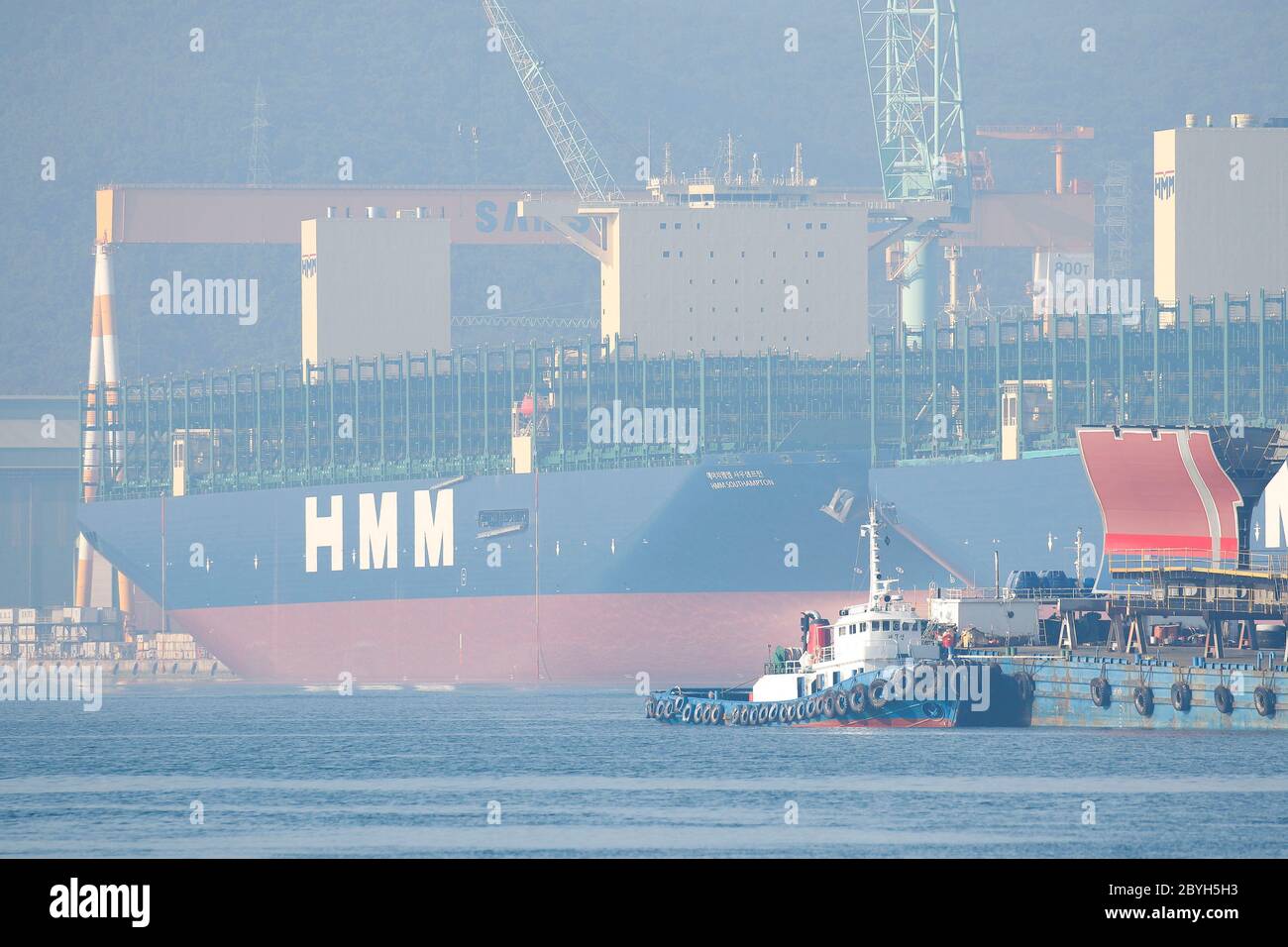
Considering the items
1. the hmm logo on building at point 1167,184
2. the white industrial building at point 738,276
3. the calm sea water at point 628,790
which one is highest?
the hmm logo on building at point 1167,184

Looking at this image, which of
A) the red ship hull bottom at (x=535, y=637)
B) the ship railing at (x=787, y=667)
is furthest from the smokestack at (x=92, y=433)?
the ship railing at (x=787, y=667)

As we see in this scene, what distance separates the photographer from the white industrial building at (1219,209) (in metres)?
87.2

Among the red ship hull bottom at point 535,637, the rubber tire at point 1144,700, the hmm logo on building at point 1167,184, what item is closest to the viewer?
the rubber tire at point 1144,700

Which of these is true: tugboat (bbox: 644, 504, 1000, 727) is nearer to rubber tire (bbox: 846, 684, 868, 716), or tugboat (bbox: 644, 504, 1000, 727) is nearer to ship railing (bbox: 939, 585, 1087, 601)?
rubber tire (bbox: 846, 684, 868, 716)

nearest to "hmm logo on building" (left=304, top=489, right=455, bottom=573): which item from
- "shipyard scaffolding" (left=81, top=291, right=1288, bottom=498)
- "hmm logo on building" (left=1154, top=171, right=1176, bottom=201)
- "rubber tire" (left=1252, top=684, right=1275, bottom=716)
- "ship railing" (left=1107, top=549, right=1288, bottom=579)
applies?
"shipyard scaffolding" (left=81, top=291, right=1288, bottom=498)

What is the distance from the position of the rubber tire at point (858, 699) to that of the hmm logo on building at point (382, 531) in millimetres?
36094

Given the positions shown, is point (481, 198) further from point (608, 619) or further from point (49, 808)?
point (49, 808)

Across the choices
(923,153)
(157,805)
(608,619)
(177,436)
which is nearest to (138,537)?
(177,436)

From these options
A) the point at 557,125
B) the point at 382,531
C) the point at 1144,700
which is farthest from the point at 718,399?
the point at 1144,700

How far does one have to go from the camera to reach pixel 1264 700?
2117 inches

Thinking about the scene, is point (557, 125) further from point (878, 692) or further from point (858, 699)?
point (878, 692)

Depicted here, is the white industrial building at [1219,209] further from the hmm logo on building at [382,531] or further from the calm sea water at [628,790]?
the calm sea water at [628,790]

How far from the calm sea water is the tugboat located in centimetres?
72

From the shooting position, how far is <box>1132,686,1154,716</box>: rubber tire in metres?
56.2
